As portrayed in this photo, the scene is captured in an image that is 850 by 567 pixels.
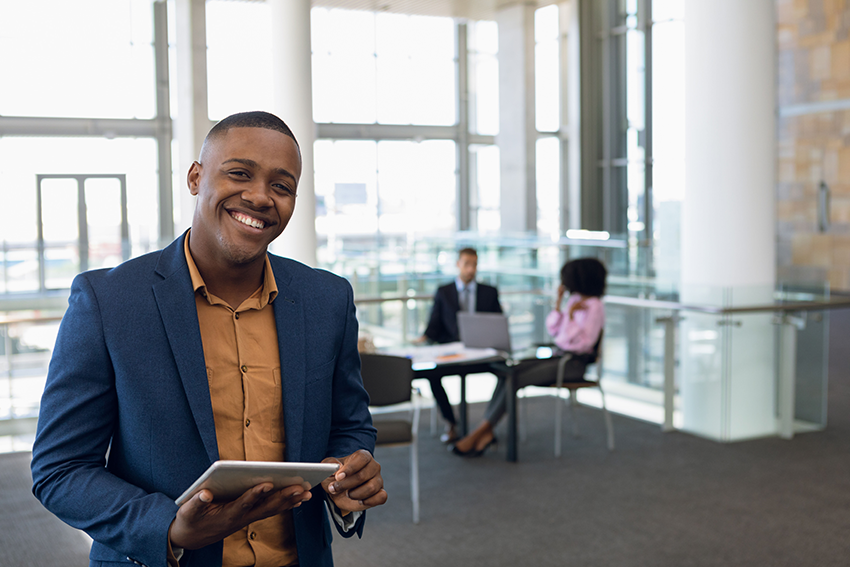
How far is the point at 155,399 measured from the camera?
4.54 ft

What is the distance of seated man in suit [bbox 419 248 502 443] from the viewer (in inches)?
268

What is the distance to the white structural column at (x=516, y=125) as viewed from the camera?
16078mm

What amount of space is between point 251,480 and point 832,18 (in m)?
15.1

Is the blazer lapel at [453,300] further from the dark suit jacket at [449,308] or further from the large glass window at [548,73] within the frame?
the large glass window at [548,73]

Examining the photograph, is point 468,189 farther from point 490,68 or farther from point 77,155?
point 77,155

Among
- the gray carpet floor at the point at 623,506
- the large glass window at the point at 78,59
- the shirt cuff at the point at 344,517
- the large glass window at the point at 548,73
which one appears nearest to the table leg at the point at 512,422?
the gray carpet floor at the point at 623,506

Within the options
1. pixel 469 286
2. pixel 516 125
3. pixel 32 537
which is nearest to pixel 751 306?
pixel 469 286

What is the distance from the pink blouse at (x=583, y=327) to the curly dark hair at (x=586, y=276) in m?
0.06

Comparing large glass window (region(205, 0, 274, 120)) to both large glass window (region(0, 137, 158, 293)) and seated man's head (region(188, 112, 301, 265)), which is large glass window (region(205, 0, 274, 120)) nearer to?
large glass window (region(0, 137, 158, 293))

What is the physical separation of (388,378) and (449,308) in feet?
6.77

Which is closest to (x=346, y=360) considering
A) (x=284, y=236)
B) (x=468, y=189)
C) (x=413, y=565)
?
(x=413, y=565)

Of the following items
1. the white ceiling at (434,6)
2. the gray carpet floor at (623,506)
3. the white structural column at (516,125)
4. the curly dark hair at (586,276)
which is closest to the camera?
the gray carpet floor at (623,506)

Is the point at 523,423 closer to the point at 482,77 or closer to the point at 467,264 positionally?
the point at 467,264

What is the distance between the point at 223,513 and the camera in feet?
4.17
